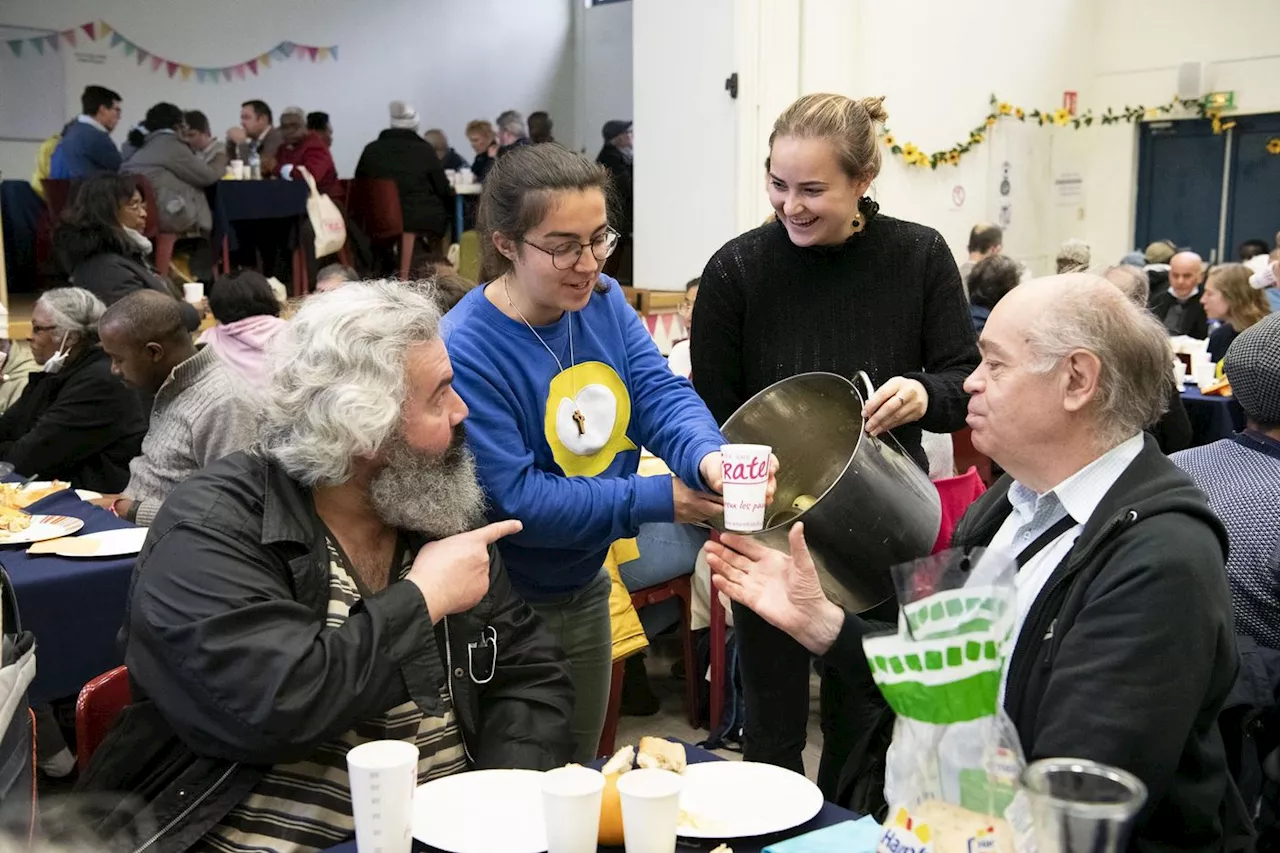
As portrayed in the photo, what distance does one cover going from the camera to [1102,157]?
12961mm

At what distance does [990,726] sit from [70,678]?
8.86ft

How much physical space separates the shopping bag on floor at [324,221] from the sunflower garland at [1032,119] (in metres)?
4.20

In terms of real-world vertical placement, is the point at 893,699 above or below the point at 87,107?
below

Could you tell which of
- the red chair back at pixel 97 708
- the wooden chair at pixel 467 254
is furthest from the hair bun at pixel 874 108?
the wooden chair at pixel 467 254

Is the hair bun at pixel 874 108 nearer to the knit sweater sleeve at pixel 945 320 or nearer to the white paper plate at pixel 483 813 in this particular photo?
the knit sweater sleeve at pixel 945 320

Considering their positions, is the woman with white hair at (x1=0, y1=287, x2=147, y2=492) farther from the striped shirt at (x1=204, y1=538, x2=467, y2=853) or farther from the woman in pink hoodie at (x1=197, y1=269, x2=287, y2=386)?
the striped shirt at (x1=204, y1=538, x2=467, y2=853)

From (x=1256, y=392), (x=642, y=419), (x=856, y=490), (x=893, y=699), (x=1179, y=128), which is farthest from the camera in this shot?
(x=1179, y=128)

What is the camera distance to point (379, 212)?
31.0 ft

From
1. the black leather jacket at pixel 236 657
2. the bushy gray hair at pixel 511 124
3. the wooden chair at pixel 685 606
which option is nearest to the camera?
the black leather jacket at pixel 236 657

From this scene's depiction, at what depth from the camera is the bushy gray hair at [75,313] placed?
16.1ft

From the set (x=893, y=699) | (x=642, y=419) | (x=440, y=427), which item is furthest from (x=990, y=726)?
(x=642, y=419)

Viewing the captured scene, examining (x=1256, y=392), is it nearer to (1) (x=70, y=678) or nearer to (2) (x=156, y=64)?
(1) (x=70, y=678)

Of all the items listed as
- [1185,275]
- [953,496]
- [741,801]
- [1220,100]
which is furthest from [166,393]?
[1220,100]

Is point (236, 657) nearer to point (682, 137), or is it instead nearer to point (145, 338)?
point (145, 338)
